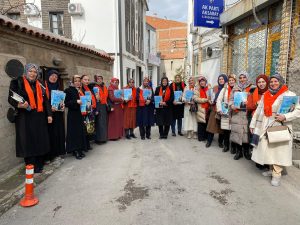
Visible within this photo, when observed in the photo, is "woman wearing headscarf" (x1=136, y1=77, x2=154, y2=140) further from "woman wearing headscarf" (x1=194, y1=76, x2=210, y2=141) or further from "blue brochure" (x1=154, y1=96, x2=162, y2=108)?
"woman wearing headscarf" (x1=194, y1=76, x2=210, y2=141)

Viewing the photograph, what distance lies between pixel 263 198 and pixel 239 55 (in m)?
6.69

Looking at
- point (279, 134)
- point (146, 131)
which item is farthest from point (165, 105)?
point (279, 134)

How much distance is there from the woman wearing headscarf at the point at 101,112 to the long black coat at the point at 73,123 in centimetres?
115

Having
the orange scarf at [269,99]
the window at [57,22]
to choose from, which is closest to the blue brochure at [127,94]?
the orange scarf at [269,99]

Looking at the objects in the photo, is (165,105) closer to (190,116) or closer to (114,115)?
(190,116)

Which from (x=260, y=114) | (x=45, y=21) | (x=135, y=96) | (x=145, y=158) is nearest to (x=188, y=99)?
(x=135, y=96)

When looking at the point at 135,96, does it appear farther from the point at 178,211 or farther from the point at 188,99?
the point at 178,211

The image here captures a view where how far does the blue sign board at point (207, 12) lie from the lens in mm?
9117

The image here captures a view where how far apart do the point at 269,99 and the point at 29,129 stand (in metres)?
4.21

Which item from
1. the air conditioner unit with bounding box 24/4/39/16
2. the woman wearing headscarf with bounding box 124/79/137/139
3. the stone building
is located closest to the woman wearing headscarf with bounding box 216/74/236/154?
the woman wearing headscarf with bounding box 124/79/137/139

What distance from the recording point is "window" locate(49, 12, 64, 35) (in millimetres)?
15297

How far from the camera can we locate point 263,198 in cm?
373

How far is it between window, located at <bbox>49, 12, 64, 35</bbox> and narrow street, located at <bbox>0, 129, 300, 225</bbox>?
1218 centimetres

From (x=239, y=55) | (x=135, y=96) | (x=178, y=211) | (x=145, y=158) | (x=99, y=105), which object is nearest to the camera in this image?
(x=178, y=211)
